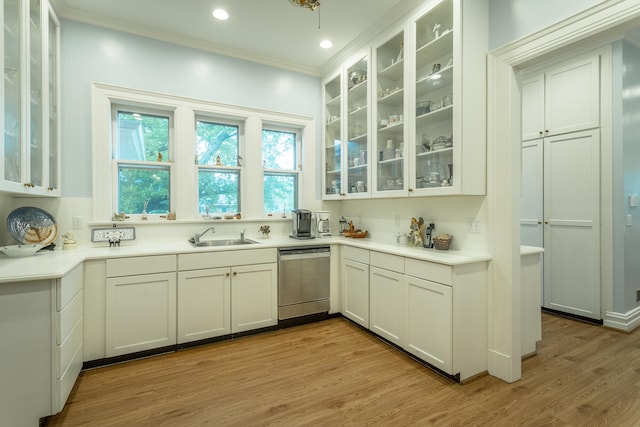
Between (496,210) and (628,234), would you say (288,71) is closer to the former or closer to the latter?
(496,210)

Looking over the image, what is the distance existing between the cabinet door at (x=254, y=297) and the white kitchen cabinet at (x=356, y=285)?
30.6 inches

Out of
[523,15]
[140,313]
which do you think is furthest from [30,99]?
[523,15]

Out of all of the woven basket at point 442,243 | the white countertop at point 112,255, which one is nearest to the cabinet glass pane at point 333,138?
the white countertop at point 112,255

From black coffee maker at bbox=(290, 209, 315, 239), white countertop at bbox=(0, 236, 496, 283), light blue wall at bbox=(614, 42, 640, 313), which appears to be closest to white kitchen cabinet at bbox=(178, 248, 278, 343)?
white countertop at bbox=(0, 236, 496, 283)

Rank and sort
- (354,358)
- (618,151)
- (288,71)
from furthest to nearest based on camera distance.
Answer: (288,71)
(618,151)
(354,358)

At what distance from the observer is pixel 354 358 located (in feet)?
8.52

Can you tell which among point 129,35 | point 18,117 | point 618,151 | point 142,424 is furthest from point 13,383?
point 618,151

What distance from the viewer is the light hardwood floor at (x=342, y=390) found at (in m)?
1.86

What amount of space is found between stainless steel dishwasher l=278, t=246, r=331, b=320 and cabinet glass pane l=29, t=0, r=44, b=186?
2027 millimetres

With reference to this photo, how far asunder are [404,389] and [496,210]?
145 cm

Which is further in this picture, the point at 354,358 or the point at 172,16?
the point at 172,16

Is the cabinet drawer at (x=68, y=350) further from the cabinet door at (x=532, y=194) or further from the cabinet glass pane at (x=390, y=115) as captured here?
→ the cabinet door at (x=532, y=194)

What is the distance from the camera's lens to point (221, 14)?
9.34 feet

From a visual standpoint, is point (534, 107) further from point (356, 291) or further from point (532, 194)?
point (356, 291)
